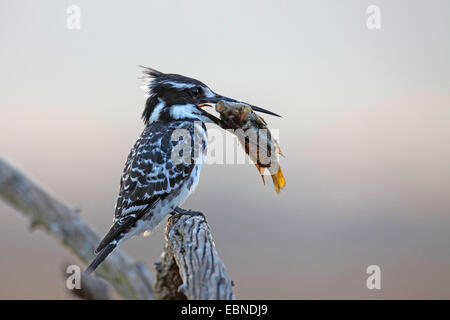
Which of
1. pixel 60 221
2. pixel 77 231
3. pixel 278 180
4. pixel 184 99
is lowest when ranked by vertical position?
pixel 77 231

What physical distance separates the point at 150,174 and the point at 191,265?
1.41 meters

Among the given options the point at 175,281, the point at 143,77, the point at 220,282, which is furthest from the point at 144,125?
the point at 220,282

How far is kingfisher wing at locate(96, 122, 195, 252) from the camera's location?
14.0ft

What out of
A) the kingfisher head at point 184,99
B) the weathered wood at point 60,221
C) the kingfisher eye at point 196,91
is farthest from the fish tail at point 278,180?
the weathered wood at point 60,221

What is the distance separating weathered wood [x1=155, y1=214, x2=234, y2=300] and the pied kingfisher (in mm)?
241

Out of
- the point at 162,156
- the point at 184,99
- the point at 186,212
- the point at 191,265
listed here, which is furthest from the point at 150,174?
the point at 191,265

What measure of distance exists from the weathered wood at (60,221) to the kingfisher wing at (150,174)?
820mm

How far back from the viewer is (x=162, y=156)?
453 cm

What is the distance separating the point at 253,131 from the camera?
176 inches

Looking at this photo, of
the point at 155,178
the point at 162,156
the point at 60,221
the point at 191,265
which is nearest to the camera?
the point at 191,265

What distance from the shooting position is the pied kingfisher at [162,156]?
4.30 metres

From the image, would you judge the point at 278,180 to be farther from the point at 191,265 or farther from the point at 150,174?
the point at 191,265

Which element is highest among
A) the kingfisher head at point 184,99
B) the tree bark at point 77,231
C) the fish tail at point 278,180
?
the kingfisher head at point 184,99

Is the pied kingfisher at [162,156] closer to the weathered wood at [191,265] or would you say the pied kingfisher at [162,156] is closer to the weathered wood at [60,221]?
the weathered wood at [191,265]
